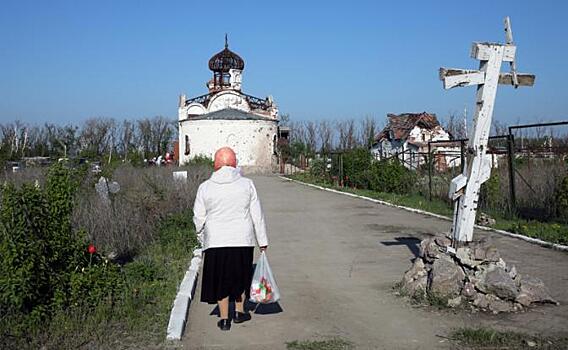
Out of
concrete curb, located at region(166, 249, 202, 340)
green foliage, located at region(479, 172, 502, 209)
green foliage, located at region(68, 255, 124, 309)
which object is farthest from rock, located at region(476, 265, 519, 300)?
green foliage, located at region(479, 172, 502, 209)

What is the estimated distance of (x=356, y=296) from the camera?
315 inches

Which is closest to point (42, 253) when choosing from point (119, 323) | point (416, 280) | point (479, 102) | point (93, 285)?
point (93, 285)

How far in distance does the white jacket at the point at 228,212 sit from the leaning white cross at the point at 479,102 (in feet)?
9.17

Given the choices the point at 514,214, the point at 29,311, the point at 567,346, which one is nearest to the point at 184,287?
the point at 29,311

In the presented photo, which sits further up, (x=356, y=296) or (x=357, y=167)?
(x=357, y=167)

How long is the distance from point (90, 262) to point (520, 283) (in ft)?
16.5

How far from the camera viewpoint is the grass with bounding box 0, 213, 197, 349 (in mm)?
5957

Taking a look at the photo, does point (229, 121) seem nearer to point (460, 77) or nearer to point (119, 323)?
point (460, 77)

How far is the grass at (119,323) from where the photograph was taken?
5.96 metres

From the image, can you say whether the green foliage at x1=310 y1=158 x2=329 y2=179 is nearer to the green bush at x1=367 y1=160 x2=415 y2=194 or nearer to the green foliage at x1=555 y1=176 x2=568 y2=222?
the green bush at x1=367 y1=160 x2=415 y2=194

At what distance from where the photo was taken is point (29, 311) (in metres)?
6.35

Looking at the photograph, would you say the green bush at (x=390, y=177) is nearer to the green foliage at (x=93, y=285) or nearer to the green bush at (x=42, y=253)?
the green foliage at (x=93, y=285)

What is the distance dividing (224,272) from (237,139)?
43.7 metres

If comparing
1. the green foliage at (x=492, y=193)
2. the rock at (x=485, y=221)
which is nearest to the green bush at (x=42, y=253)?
the rock at (x=485, y=221)
